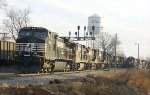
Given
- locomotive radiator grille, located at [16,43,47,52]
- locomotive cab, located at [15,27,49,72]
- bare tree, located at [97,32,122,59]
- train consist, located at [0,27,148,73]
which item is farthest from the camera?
bare tree, located at [97,32,122,59]

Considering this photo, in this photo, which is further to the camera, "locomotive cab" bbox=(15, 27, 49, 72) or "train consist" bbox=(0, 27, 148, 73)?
"train consist" bbox=(0, 27, 148, 73)

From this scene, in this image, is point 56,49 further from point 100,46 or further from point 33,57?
point 100,46

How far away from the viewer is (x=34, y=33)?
3462 cm

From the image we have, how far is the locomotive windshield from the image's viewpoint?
3428cm

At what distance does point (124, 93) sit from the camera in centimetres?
2389

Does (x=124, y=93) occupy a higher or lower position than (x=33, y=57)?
lower

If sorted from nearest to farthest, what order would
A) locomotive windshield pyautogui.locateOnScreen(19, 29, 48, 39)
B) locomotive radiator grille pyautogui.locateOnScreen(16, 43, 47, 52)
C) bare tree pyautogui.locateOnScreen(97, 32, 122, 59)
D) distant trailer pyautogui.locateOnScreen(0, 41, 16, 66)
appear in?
locomotive radiator grille pyautogui.locateOnScreen(16, 43, 47, 52) → locomotive windshield pyautogui.locateOnScreen(19, 29, 48, 39) → distant trailer pyautogui.locateOnScreen(0, 41, 16, 66) → bare tree pyautogui.locateOnScreen(97, 32, 122, 59)

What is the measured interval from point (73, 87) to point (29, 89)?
3.56 metres

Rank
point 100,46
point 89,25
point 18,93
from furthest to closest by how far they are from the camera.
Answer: point 100,46
point 89,25
point 18,93

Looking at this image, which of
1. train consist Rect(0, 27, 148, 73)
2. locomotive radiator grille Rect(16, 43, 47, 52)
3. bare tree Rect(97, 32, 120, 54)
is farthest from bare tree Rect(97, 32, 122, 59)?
locomotive radiator grille Rect(16, 43, 47, 52)

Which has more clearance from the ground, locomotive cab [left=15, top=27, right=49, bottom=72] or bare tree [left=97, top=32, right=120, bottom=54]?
bare tree [left=97, top=32, right=120, bottom=54]

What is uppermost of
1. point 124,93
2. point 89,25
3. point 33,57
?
point 89,25

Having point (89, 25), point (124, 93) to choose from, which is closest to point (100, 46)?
point (89, 25)

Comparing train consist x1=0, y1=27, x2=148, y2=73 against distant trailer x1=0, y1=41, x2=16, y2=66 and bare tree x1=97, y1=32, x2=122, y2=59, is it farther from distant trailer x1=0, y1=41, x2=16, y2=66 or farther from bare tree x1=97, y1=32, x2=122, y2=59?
bare tree x1=97, y1=32, x2=122, y2=59
